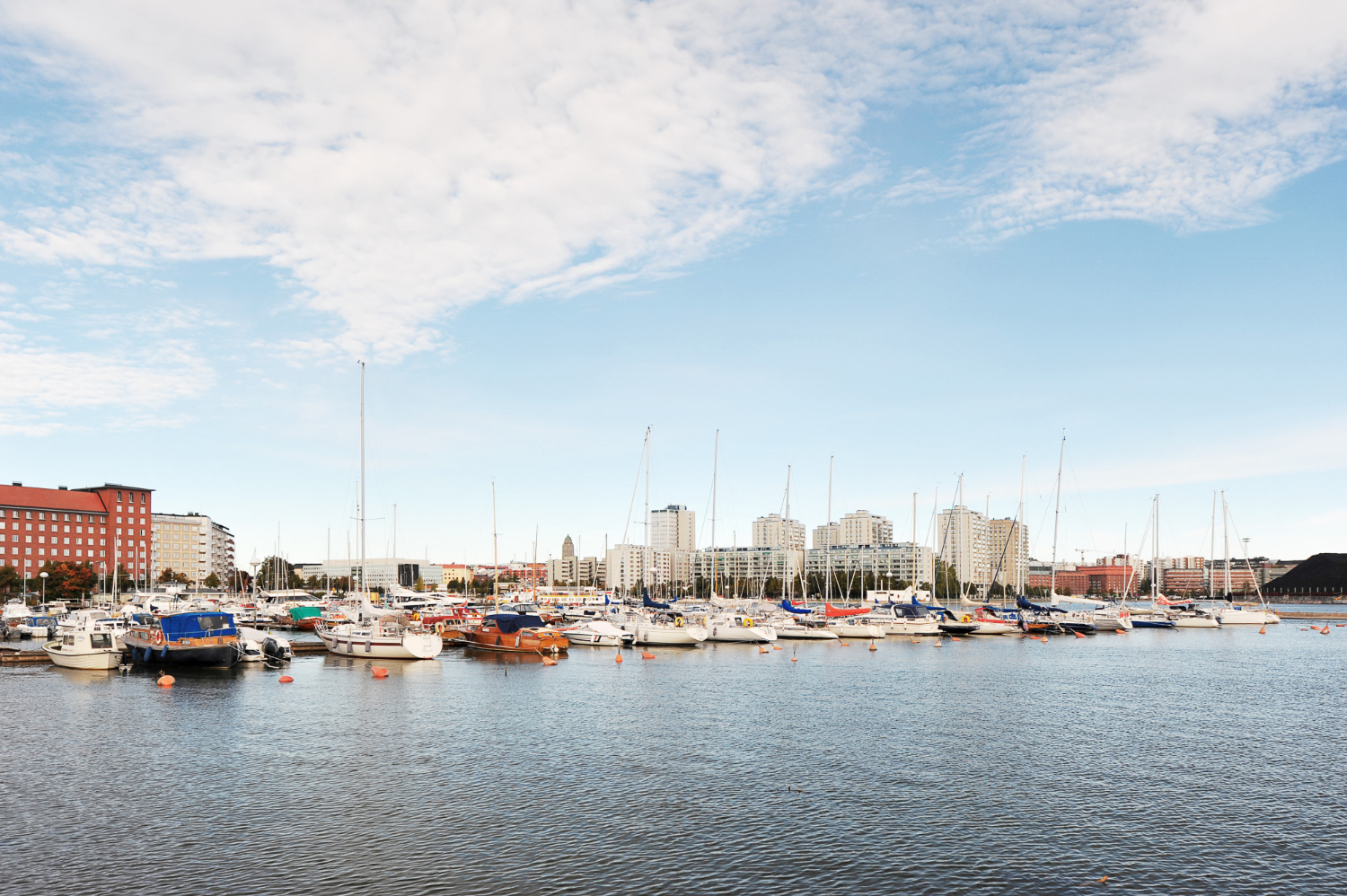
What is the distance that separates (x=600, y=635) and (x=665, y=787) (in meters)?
54.9

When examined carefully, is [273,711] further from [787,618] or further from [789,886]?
[787,618]

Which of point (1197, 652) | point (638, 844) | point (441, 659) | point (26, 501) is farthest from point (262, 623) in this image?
point (26, 501)

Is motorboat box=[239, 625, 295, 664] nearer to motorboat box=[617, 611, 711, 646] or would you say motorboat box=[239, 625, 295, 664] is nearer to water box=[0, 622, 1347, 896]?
water box=[0, 622, 1347, 896]

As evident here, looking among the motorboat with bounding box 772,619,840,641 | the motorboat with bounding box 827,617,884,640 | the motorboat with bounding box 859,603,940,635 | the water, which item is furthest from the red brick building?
the water

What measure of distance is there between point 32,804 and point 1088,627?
114373 mm

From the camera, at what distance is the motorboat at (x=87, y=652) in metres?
62.8

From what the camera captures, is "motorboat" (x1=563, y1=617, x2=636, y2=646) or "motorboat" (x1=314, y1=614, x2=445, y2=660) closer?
"motorboat" (x1=314, y1=614, x2=445, y2=660)

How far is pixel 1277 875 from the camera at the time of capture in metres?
22.9

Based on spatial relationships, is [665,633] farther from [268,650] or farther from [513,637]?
[268,650]

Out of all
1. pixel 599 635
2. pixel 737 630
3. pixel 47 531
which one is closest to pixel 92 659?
pixel 599 635

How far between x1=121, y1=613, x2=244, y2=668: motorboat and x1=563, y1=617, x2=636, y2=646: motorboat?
30230 mm

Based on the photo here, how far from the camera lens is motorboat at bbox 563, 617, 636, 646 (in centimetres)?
8381

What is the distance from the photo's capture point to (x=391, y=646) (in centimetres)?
7162

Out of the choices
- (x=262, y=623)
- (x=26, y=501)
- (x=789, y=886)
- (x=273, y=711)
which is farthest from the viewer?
(x=26, y=501)
